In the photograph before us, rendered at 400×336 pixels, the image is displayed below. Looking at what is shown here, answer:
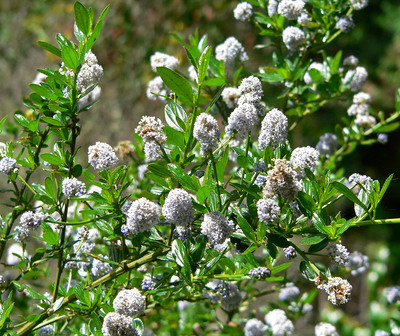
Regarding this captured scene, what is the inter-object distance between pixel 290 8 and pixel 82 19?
1.75 ft

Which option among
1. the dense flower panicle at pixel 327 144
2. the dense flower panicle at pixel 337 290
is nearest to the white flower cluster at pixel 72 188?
the dense flower panicle at pixel 337 290

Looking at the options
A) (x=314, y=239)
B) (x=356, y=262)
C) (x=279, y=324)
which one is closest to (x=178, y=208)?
(x=314, y=239)

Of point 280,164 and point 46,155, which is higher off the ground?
point 46,155

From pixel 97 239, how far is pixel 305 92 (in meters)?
0.65

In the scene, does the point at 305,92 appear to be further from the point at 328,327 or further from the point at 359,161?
the point at 359,161

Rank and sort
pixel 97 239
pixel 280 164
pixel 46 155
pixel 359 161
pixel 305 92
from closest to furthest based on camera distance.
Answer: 1. pixel 280 164
2. pixel 46 155
3. pixel 97 239
4. pixel 305 92
5. pixel 359 161

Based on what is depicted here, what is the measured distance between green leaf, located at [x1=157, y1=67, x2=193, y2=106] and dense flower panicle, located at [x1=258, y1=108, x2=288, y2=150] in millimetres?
136

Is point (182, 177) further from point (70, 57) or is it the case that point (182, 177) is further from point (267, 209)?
point (70, 57)

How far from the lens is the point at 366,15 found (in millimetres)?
5406

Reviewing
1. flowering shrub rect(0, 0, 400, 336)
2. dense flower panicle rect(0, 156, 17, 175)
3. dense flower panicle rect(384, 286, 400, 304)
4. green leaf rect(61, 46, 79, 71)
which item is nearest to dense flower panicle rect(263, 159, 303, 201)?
flowering shrub rect(0, 0, 400, 336)

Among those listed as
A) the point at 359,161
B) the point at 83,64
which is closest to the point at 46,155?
the point at 83,64

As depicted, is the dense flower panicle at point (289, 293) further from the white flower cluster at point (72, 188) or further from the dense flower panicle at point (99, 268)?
the white flower cluster at point (72, 188)

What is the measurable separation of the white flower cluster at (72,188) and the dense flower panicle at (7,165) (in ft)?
0.48

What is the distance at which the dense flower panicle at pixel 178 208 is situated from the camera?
29.3 inches
